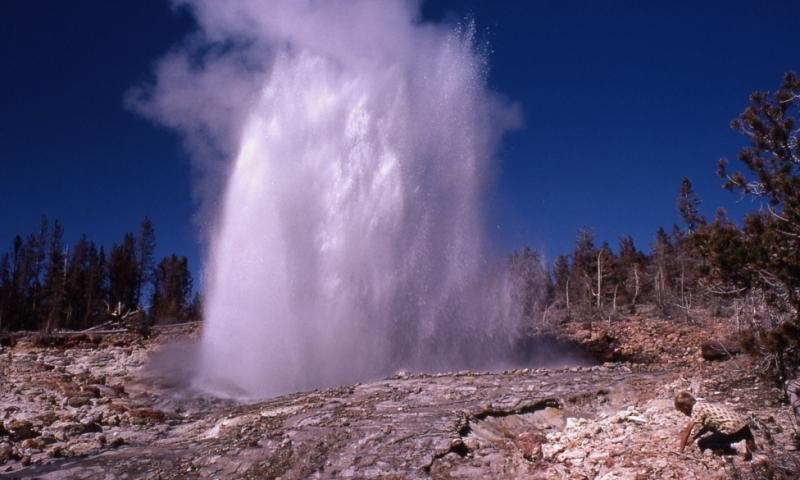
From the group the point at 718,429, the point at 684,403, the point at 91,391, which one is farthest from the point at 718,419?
the point at 91,391

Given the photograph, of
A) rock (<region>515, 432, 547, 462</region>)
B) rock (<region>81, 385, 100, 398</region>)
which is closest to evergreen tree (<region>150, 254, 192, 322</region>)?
rock (<region>81, 385, 100, 398</region>)

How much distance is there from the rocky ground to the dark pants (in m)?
0.10

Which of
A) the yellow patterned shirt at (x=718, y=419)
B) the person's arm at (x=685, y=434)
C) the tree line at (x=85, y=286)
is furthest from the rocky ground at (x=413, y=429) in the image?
the tree line at (x=85, y=286)

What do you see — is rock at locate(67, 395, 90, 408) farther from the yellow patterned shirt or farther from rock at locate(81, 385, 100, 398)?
the yellow patterned shirt

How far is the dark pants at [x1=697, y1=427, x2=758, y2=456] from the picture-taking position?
19.9ft

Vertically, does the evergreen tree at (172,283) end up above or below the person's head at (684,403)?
→ above

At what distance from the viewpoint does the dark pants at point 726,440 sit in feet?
19.9

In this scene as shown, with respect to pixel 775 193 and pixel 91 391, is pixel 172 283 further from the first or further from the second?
pixel 775 193

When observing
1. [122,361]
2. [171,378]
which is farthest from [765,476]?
[122,361]

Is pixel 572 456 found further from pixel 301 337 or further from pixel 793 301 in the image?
pixel 301 337

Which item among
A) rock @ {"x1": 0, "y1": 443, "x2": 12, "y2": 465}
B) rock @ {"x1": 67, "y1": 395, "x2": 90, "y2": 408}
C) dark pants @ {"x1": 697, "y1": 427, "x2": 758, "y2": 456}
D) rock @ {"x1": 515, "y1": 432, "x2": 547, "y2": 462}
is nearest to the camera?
dark pants @ {"x1": 697, "y1": 427, "x2": 758, "y2": 456}

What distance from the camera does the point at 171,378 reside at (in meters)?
15.9

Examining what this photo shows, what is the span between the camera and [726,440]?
6199 mm

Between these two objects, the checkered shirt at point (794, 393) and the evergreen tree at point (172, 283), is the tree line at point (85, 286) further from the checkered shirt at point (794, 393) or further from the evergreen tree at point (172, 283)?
the checkered shirt at point (794, 393)
